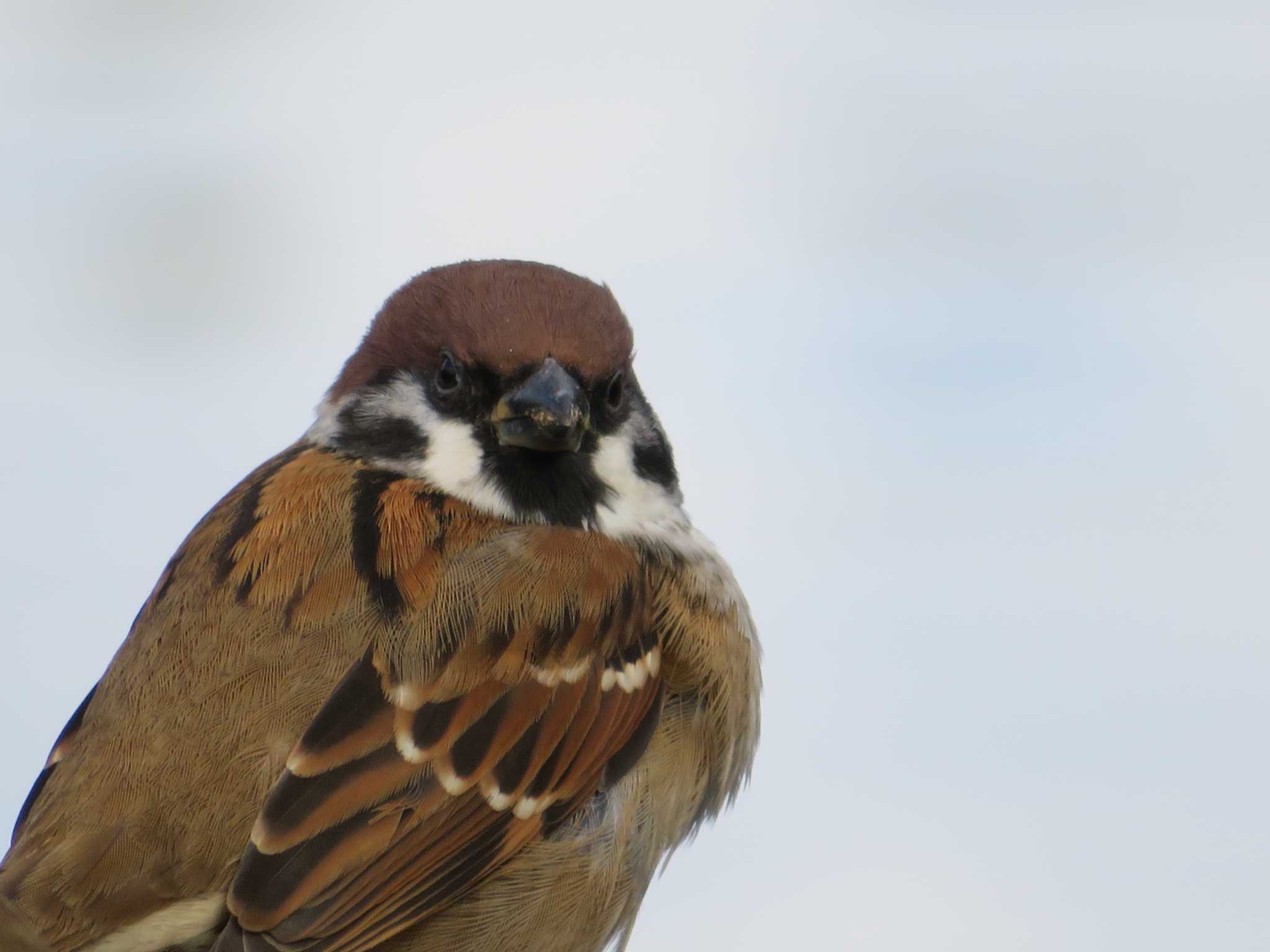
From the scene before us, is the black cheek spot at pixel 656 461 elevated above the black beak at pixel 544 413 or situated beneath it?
situated beneath

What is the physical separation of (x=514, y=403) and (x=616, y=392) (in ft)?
1.29

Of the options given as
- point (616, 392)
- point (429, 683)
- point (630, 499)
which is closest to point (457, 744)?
point (429, 683)

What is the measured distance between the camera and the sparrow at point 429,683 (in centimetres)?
A: 321

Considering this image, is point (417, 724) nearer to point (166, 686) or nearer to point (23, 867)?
point (166, 686)

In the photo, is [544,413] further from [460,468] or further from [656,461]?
[656,461]

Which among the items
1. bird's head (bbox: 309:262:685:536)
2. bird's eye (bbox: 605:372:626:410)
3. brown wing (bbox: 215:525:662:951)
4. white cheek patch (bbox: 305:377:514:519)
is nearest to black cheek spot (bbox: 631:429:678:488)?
bird's head (bbox: 309:262:685:536)

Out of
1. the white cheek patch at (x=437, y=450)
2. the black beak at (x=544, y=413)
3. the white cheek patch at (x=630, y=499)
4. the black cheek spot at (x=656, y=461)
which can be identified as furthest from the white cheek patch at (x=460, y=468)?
the black cheek spot at (x=656, y=461)

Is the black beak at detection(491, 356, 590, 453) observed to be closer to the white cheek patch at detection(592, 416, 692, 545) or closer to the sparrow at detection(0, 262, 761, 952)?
the sparrow at detection(0, 262, 761, 952)

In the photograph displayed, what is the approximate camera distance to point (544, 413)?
3.79m

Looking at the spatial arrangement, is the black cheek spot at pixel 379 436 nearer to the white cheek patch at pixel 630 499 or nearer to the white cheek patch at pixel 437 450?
the white cheek patch at pixel 437 450

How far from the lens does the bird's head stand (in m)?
3.91

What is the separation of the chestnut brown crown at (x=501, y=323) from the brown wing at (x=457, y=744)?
1.27ft

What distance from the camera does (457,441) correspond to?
3.98 metres

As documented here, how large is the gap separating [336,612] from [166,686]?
339 millimetres
